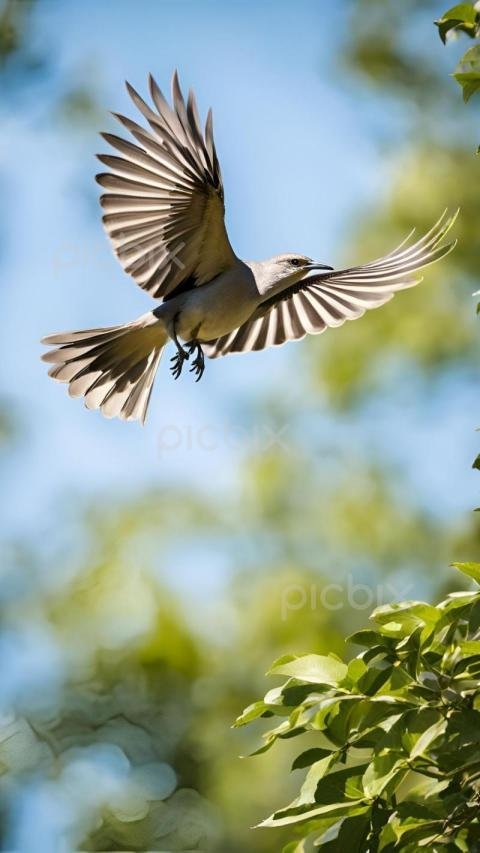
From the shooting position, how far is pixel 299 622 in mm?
7152

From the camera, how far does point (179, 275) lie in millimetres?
2805

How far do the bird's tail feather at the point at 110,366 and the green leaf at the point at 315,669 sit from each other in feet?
5.48

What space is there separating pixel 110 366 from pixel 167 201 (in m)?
0.61

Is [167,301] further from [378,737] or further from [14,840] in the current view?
[14,840]

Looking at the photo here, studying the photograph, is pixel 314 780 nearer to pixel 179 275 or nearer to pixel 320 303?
pixel 179 275

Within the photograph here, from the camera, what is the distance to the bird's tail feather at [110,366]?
2.99 meters

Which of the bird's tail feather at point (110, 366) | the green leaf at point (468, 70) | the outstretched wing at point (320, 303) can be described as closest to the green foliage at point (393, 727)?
the green leaf at point (468, 70)

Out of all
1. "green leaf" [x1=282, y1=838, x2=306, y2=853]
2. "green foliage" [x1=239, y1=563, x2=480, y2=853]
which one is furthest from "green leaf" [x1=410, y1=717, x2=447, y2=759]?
"green leaf" [x1=282, y1=838, x2=306, y2=853]

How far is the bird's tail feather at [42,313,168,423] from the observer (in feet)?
9.81

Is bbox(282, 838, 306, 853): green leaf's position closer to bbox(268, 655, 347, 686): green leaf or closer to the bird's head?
bbox(268, 655, 347, 686): green leaf

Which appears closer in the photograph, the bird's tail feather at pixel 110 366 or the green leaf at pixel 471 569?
the green leaf at pixel 471 569

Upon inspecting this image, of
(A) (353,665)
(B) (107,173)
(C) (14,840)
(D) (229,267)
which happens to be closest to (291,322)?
(D) (229,267)

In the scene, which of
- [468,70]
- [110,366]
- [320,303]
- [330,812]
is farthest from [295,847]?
[320,303]

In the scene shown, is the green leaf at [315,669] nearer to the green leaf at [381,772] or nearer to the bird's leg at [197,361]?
the green leaf at [381,772]
